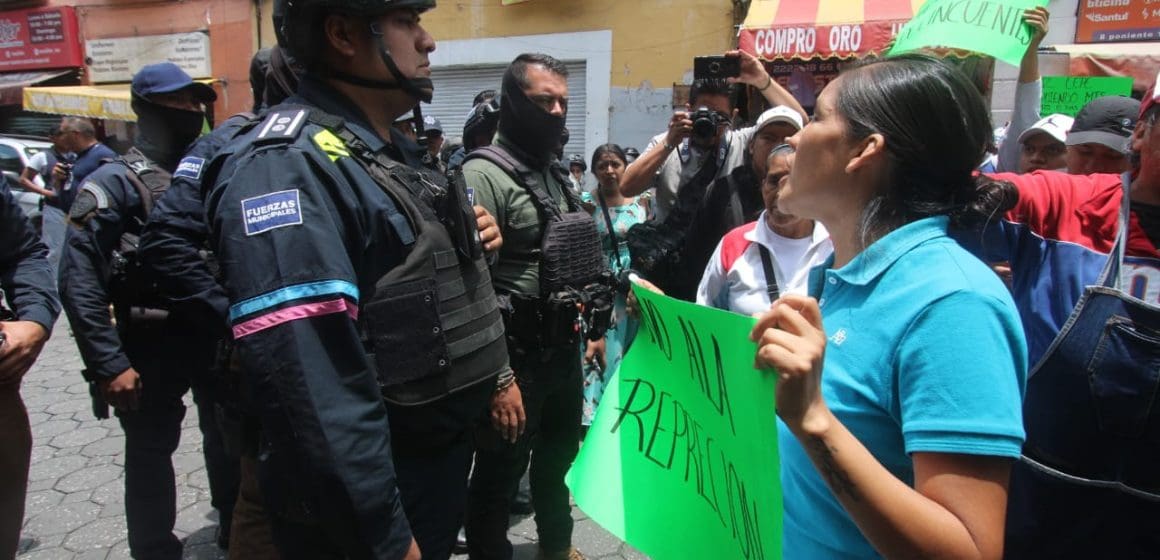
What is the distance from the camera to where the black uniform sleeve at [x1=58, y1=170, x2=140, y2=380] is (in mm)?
2574

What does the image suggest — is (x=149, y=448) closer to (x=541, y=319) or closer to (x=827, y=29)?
(x=541, y=319)

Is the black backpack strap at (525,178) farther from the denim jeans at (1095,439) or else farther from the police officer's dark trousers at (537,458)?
the denim jeans at (1095,439)

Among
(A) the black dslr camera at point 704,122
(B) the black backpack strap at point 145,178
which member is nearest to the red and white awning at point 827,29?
(A) the black dslr camera at point 704,122

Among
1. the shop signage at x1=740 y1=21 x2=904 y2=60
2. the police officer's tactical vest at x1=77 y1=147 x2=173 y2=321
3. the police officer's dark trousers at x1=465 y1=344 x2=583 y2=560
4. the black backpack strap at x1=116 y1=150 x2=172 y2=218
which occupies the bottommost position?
the police officer's dark trousers at x1=465 y1=344 x2=583 y2=560

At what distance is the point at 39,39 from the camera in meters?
15.8

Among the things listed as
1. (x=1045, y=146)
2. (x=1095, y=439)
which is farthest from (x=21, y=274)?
(x=1045, y=146)

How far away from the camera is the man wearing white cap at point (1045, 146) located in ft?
11.5

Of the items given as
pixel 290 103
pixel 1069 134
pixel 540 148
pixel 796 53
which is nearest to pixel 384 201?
pixel 290 103

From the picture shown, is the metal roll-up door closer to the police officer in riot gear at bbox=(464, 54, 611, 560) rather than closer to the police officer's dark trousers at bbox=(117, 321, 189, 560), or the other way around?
the police officer in riot gear at bbox=(464, 54, 611, 560)

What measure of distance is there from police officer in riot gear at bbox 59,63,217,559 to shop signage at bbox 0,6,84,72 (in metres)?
16.0

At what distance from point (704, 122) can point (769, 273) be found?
4.42ft

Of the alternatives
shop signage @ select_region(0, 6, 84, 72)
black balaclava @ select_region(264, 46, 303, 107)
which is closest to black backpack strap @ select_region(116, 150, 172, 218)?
black balaclava @ select_region(264, 46, 303, 107)

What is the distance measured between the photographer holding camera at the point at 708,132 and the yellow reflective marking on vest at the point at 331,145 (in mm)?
2343

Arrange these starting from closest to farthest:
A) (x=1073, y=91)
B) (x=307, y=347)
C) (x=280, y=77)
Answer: (x=307, y=347) → (x=280, y=77) → (x=1073, y=91)
